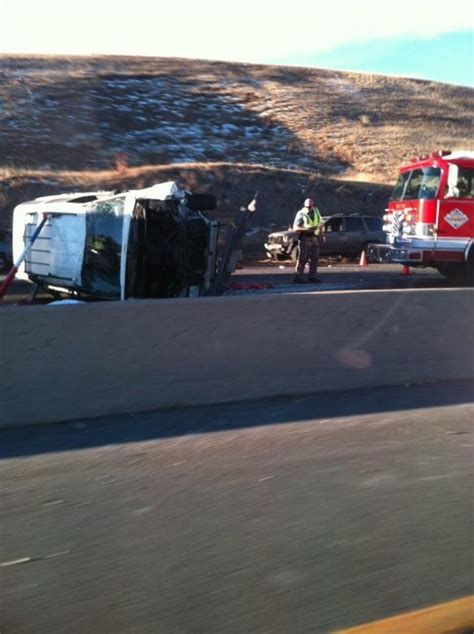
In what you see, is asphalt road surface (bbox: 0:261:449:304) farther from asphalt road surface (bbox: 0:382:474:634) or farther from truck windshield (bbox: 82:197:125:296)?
asphalt road surface (bbox: 0:382:474:634)

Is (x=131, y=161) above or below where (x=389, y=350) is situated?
below

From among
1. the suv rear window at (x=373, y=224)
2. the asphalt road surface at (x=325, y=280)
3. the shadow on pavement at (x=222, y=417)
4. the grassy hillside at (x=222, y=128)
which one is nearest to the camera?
the shadow on pavement at (x=222, y=417)

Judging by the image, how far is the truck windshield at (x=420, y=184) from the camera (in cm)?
1630

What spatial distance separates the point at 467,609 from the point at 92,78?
56.2 meters

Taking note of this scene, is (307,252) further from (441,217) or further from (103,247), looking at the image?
(103,247)

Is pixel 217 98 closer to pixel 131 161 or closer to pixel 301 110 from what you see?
pixel 301 110

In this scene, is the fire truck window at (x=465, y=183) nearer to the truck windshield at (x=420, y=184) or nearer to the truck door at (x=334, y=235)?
the truck windshield at (x=420, y=184)

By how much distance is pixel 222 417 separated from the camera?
7148mm

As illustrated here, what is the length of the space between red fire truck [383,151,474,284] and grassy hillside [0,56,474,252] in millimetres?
14850

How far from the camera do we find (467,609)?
3547 millimetres

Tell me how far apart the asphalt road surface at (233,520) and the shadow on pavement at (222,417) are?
0.09 ft

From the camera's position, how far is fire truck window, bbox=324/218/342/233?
80.7 ft

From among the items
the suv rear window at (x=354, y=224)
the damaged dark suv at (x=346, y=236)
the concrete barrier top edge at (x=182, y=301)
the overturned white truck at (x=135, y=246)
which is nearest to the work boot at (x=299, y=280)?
the overturned white truck at (x=135, y=246)

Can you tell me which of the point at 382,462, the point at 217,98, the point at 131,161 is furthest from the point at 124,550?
the point at 217,98
